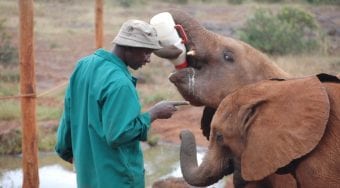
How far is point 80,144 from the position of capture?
13.3 ft

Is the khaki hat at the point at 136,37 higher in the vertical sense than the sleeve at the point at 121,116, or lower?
higher

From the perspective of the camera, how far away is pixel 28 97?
643cm

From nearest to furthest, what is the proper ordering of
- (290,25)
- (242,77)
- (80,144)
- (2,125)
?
(80,144)
(242,77)
(2,125)
(290,25)

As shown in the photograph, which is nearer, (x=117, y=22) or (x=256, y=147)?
(x=256, y=147)

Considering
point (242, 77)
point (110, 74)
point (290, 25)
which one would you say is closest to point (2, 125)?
point (242, 77)

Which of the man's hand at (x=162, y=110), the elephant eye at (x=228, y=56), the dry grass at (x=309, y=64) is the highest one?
the elephant eye at (x=228, y=56)

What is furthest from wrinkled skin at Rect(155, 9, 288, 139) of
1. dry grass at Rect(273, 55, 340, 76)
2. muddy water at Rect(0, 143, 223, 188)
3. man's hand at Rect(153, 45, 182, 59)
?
dry grass at Rect(273, 55, 340, 76)

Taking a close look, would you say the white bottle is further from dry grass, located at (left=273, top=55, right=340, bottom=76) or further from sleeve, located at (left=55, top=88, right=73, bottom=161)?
dry grass, located at (left=273, top=55, right=340, bottom=76)

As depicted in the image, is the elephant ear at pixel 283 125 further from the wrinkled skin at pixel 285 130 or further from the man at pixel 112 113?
the man at pixel 112 113

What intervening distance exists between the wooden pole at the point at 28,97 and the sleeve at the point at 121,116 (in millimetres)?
2718

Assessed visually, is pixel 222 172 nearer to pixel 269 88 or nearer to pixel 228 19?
pixel 269 88

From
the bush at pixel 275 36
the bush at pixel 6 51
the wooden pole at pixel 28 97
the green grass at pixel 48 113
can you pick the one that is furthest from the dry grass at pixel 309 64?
the wooden pole at pixel 28 97

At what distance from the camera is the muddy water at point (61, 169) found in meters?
8.47

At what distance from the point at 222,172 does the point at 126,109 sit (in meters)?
0.69
